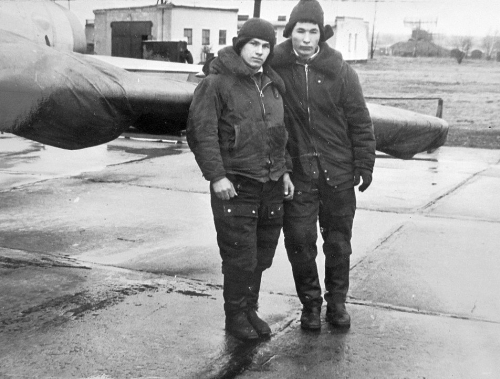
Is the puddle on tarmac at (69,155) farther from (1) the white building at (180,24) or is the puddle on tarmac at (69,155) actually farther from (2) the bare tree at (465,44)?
(2) the bare tree at (465,44)

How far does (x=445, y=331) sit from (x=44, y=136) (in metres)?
2.48

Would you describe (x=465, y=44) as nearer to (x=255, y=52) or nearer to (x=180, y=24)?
(x=180, y=24)

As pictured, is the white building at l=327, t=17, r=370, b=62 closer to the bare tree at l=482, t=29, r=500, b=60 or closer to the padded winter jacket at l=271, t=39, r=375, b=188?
the bare tree at l=482, t=29, r=500, b=60

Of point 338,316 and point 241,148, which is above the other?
point 241,148

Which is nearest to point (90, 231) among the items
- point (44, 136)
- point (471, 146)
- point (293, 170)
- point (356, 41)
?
point (44, 136)

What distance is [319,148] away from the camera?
13.4 ft

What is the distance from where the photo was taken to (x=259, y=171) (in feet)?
12.5

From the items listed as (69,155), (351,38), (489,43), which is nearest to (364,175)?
(69,155)

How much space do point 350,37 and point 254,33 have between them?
2368 inches

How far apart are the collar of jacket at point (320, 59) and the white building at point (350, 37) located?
55.8m

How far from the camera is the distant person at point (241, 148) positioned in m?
3.73

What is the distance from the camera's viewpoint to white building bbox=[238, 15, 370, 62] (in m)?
60.4

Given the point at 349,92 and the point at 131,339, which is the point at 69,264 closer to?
the point at 131,339

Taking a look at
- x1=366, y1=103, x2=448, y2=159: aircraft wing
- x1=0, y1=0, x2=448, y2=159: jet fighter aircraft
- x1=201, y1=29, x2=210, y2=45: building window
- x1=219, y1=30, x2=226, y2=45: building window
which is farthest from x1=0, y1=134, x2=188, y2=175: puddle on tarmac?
x1=219, y1=30, x2=226, y2=45: building window
